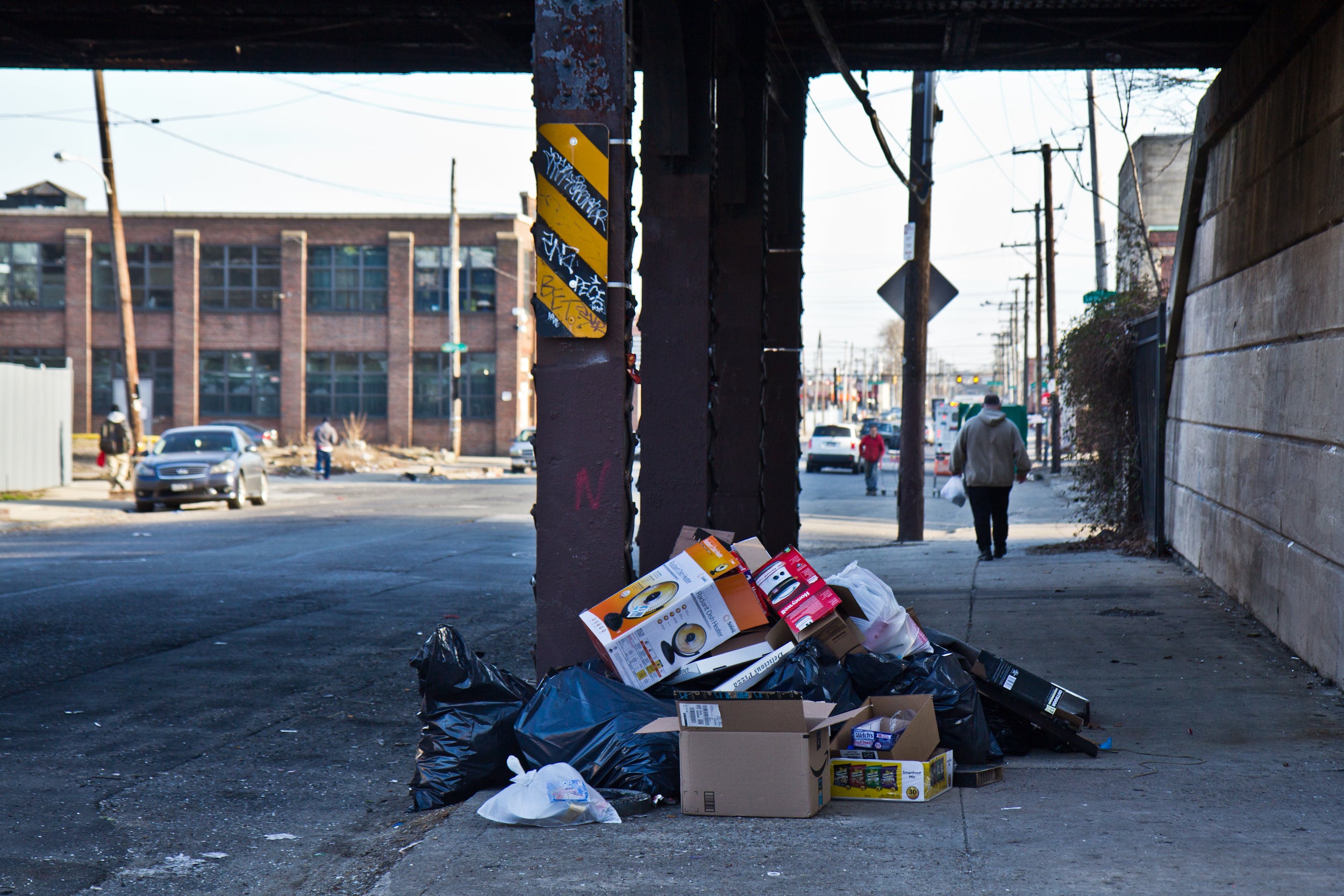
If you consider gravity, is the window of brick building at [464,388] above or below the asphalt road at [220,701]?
above

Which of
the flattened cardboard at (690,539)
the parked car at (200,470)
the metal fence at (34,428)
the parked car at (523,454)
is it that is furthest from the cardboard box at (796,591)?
the parked car at (523,454)

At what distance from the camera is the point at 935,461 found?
3161 cm

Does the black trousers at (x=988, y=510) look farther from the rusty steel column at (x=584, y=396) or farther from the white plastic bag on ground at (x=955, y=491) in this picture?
the rusty steel column at (x=584, y=396)

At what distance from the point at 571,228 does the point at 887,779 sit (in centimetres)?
298

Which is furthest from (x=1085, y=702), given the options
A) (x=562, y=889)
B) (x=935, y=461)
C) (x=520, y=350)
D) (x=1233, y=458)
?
(x=520, y=350)

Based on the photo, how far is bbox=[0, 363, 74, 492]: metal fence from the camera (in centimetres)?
2648

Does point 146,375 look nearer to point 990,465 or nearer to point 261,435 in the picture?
point 261,435

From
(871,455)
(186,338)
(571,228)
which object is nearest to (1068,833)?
(571,228)

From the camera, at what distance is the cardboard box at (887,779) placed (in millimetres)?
4859

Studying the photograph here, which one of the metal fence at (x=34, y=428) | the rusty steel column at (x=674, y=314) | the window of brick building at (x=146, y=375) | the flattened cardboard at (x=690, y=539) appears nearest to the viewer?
the flattened cardboard at (x=690, y=539)

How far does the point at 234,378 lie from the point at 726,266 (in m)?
46.1

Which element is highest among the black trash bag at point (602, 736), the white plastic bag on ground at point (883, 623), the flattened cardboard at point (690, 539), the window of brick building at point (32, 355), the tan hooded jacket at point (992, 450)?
the window of brick building at point (32, 355)

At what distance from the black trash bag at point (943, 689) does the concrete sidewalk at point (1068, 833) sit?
0.21 metres

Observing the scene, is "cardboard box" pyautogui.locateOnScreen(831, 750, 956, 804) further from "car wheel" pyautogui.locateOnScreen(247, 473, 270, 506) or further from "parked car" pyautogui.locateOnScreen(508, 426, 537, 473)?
"parked car" pyautogui.locateOnScreen(508, 426, 537, 473)
